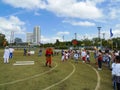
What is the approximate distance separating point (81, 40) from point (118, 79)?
5162 inches

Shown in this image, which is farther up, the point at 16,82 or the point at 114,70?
the point at 114,70

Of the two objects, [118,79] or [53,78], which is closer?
[118,79]

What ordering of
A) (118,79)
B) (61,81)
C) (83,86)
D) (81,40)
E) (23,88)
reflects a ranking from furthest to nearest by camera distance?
(81,40) < (61,81) < (83,86) < (23,88) < (118,79)

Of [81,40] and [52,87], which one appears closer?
[52,87]

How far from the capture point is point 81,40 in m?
141

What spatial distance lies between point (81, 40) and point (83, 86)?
127129mm

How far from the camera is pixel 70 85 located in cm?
1462

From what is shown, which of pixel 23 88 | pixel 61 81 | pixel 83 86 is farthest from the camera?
pixel 61 81

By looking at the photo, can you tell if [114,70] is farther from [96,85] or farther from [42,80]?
[42,80]

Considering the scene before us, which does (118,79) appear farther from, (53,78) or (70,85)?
(53,78)

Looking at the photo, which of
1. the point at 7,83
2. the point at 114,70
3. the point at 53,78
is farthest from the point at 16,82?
the point at 114,70

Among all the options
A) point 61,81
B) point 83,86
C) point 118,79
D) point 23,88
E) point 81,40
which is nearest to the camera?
point 118,79

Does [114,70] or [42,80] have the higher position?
[114,70]

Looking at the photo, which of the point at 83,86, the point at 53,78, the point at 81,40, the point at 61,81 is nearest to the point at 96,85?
the point at 83,86
